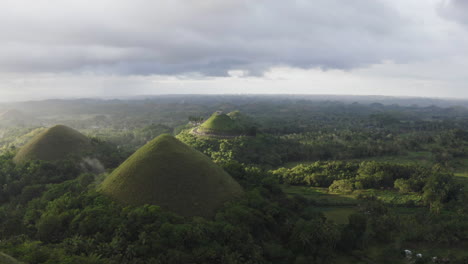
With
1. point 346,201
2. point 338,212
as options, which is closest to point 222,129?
point 346,201

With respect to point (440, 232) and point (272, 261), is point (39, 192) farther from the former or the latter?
point (440, 232)

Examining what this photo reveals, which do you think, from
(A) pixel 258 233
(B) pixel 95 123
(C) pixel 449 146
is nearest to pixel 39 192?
(A) pixel 258 233

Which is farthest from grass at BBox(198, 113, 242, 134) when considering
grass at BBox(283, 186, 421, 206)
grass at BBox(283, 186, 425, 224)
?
grass at BBox(283, 186, 425, 224)

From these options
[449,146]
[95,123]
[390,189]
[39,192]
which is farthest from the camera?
[95,123]

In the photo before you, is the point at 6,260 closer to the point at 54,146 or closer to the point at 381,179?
the point at 54,146

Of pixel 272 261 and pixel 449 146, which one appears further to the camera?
pixel 449 146

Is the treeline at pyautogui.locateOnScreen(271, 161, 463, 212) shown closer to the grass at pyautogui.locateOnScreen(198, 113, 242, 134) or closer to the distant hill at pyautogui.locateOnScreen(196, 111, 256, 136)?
the distant hill at pyautogui.locateOnScreen(196, 111, 256, 136)
